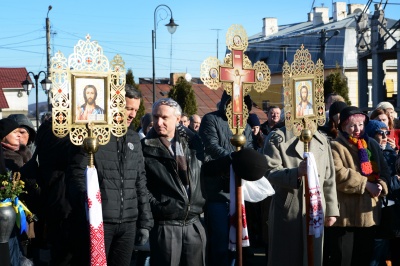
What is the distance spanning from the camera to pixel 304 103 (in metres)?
7.89

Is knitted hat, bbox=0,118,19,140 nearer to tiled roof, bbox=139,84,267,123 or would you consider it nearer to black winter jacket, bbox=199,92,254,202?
black winter jacket, bbox=199,92,254,202

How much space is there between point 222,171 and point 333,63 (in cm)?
5212

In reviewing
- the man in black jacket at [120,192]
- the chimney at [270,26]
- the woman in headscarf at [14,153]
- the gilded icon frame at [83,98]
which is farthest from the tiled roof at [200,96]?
the gilded icon frame at [83,98]

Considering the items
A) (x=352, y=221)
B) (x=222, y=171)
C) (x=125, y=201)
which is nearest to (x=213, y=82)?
(x=222, y=171)

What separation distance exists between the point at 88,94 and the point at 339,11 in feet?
181

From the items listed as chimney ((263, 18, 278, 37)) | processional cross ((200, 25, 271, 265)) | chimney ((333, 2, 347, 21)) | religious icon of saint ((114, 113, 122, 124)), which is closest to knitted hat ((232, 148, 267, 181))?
processional cross ((200, 25, 271, 265))

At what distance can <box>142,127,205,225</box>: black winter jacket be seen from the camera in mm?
6633

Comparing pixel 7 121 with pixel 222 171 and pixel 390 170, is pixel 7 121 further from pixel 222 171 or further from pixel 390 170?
pixel 390 170

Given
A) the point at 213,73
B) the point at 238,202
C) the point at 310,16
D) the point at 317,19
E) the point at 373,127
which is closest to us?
the point at 238,202

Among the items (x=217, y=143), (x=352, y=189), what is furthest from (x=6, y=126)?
(x=352, y=189)

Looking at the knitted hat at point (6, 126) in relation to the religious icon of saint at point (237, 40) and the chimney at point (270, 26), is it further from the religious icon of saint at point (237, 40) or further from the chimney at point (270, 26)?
the chimney at point (270, 26)

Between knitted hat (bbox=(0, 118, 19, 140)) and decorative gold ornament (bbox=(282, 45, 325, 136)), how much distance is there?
272 cm

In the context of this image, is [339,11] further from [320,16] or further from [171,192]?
[171,192]

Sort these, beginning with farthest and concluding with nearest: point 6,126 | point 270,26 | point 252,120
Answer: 1. point 270,26
2. point 252,120
3. point 6,126
